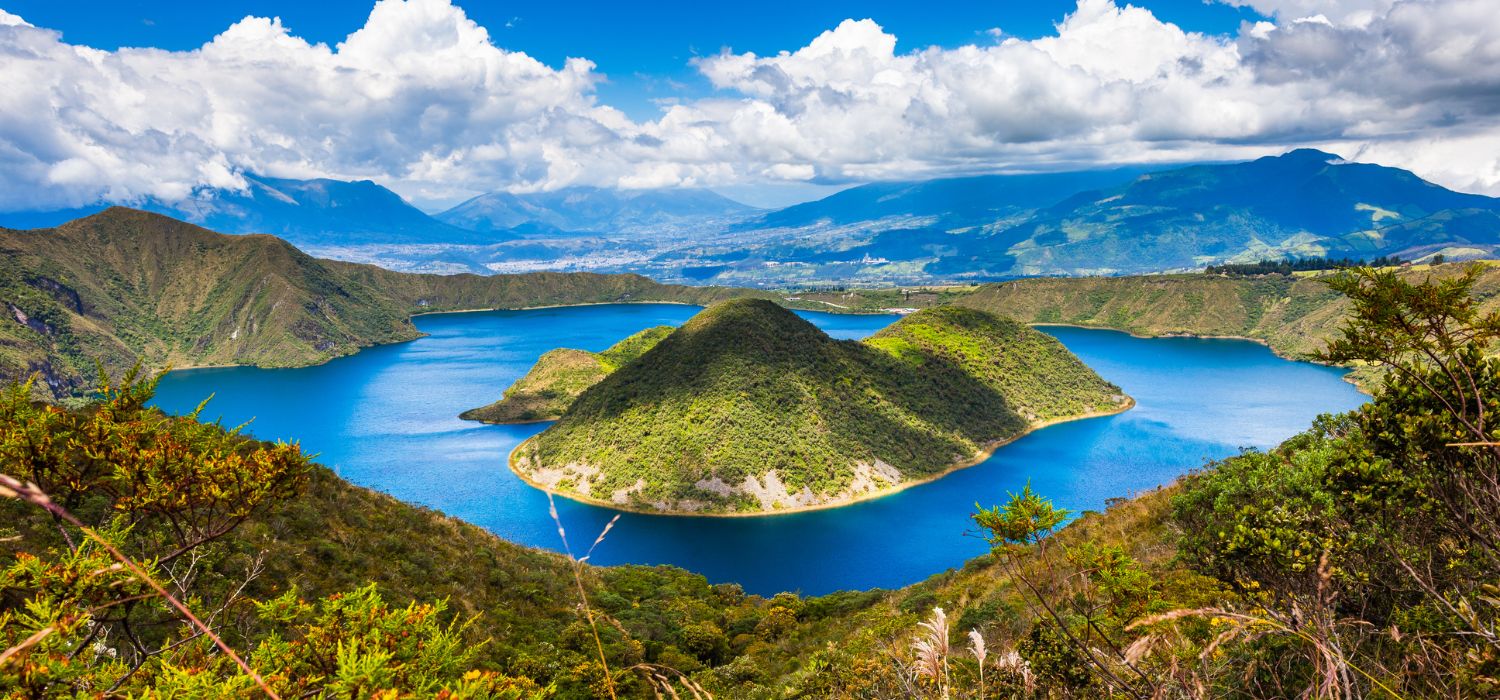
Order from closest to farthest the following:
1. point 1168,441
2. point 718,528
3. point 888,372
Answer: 1. point 718,528
2. point 1168,441
3. point 888,372

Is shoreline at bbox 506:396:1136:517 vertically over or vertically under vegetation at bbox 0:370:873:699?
under

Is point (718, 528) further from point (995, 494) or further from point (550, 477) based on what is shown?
point (995, 494)

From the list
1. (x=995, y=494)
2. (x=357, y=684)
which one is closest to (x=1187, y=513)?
(x=357, y=684)

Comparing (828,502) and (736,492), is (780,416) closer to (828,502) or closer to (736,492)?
(736,492)

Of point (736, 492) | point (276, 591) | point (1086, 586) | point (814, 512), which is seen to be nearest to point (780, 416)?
point (736, 492)

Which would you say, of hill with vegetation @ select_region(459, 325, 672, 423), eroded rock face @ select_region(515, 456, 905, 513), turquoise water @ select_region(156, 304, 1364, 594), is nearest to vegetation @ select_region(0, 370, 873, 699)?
turquoise water @ select_region(156, 304, 1364, 594)

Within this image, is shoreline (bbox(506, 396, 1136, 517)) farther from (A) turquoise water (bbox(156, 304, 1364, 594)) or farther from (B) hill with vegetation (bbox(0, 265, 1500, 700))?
(B) hill with vegetation (bbox(0, 265, 1500, 700))
